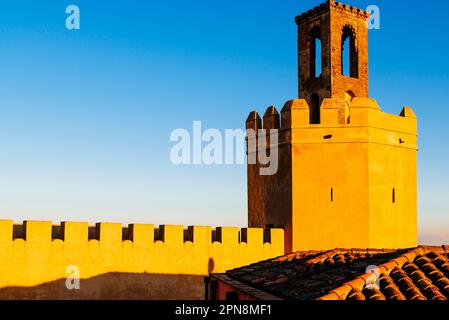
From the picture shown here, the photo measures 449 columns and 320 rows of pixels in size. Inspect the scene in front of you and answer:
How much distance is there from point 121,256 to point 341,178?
713cm

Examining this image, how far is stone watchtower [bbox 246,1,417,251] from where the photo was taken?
19.6 metres

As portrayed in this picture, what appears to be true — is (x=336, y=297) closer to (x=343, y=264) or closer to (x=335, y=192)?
(x=343, y=264)

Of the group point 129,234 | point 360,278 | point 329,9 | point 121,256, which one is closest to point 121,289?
point 121,256

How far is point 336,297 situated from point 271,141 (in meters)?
13.0

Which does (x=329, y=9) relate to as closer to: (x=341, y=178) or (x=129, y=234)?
(x=341, y=178)

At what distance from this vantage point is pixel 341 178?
1973 cm

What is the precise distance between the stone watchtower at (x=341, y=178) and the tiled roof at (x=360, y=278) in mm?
6480

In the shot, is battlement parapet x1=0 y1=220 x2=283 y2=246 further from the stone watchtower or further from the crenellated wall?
the stone watchtower

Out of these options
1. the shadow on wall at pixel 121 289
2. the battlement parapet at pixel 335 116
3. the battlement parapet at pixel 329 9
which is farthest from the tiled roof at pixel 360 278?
the battlement parapet at pixel 329 9

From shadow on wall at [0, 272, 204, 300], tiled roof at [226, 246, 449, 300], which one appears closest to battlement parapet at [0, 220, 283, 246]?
shadow on wall at [0, 272, 204, 300]

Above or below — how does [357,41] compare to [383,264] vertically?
above

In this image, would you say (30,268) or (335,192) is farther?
(335,192)

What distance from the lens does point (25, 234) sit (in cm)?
1691
